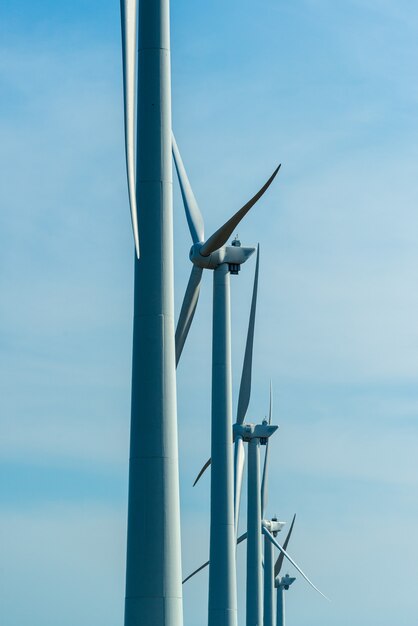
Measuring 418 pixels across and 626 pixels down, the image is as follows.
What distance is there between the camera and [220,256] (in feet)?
199

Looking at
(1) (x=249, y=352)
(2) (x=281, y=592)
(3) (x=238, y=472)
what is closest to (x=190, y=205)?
(1) (x=249, y=352)

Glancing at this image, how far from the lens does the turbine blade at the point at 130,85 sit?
26.4 meters

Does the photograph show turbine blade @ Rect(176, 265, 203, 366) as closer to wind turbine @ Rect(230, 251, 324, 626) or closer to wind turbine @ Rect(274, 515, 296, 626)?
wind turbine @ Rect(230, 251, 324, 626)

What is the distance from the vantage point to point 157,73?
97.7ft

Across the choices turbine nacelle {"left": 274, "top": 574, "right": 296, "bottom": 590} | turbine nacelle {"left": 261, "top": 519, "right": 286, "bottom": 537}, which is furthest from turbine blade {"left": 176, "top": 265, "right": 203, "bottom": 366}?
turbine nacelle {"left": 274, "top": 574, "right": 296, "bottom": 590}

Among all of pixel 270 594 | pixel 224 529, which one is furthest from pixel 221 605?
pixel 270 594

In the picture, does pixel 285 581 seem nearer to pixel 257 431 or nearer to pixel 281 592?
pixel 281 592

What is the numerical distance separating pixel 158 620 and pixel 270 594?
8831cm

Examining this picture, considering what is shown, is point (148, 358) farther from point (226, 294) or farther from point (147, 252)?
point (226, 294)

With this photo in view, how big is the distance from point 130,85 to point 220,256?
1300 inches

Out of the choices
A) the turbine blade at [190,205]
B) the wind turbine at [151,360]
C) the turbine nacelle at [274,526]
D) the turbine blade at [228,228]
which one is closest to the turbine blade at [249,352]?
the turbine blade at [190,205]

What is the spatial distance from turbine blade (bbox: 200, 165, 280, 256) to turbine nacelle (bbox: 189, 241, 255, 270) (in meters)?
1.32

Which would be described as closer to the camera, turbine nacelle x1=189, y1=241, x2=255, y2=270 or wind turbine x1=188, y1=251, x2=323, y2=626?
turbine nacelle x1=189, y1=241, x2=255, y2=270

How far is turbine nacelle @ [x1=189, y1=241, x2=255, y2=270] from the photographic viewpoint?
2327 inches
